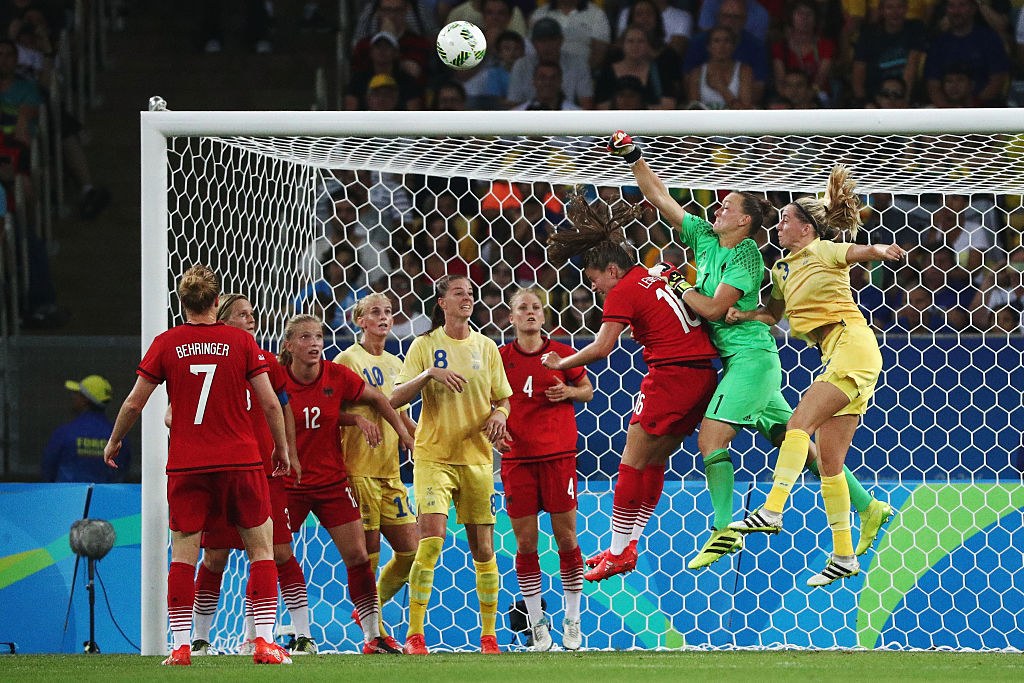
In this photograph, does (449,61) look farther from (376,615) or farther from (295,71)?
(295,71)

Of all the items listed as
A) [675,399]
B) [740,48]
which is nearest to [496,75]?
[740,48]

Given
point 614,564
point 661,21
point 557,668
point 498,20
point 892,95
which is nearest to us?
point 557,668

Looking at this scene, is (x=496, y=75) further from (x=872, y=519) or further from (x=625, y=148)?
(x=872, y=519)

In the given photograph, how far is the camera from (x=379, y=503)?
8.32 m

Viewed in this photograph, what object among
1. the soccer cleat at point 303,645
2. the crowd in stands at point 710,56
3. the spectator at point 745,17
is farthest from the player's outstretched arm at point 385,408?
the spectator at point 745,17

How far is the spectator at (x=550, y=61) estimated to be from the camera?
12625 millimetres

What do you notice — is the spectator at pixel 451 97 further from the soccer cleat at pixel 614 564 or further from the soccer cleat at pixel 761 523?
the soccer cleat at pixel 761 523

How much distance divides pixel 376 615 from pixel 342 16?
734 cm

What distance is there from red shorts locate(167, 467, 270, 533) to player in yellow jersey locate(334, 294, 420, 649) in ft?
4.61

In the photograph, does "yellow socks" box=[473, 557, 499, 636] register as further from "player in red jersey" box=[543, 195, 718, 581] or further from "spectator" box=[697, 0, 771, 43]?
"spectator" box=[697, 0, 771, 43]

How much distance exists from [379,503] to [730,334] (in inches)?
92.8

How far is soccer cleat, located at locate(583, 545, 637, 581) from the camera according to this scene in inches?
279

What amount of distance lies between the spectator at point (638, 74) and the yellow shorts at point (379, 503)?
5.05 m

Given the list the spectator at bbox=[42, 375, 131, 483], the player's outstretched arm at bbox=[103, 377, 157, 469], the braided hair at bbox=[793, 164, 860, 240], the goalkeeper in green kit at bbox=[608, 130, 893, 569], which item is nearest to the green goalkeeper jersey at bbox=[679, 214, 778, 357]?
the goalkeeper in green kit at bbox=[608, 130, 893, 569]
